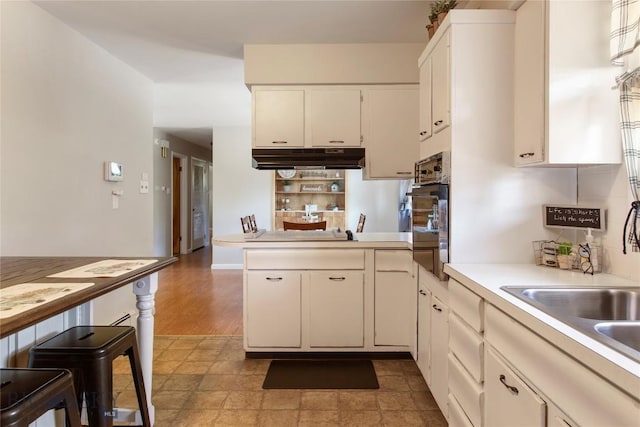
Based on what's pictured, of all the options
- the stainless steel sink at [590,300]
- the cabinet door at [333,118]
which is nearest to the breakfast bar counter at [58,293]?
the stainless steel sink at [590,300]

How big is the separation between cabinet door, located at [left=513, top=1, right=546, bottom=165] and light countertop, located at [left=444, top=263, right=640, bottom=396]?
0.50 meters

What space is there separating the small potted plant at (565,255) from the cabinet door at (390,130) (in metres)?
1.55

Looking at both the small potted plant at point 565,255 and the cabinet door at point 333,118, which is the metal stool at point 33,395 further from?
the cabinet door at point 333,118

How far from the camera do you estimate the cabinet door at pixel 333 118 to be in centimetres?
315

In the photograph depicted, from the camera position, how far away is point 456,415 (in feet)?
5.55

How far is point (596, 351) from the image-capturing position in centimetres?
82

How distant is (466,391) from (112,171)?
10.4ft

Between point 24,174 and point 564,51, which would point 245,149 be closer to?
point 24,174

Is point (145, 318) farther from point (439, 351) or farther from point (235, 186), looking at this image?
point (235, 186)

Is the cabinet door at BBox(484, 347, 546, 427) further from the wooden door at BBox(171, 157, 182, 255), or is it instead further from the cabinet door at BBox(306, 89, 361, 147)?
the wooden door at BBox(171, 157, 182, 255)

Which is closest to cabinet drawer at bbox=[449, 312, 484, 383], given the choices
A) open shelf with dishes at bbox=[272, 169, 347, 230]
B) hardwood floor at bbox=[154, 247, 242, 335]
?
hardwood floor at bbox=[154, 247, 242, 335]

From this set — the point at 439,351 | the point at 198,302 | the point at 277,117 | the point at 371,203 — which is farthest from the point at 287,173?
the point at 439,351

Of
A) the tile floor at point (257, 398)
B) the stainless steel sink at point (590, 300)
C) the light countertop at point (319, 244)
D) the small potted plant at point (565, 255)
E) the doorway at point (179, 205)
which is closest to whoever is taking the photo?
the stainless steel sink at point (590, 300)

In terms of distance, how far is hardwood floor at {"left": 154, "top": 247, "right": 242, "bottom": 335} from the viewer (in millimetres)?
3465
